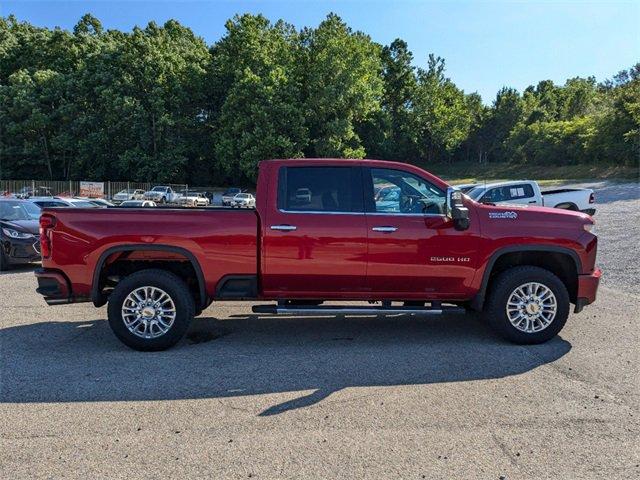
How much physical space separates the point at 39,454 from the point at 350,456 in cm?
207

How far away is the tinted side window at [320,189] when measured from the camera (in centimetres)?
538

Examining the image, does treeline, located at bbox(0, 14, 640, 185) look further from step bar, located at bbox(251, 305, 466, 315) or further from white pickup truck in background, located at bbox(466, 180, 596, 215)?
step bar, located at bbox(251, 305, 466, 315)

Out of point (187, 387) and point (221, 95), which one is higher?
point (221, 95)

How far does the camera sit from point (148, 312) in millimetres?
5293

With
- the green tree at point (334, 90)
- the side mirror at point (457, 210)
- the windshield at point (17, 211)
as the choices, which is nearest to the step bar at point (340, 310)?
the side mirror at point (457, 210)

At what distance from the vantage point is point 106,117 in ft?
174

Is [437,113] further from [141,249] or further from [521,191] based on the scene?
[141,249]

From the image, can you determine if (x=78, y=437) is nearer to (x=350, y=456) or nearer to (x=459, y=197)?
(x=350, y=456)

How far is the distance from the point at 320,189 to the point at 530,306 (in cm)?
265

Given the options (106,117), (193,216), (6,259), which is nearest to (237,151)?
(106,117)

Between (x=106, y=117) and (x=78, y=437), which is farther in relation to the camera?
(x=106, y=117)

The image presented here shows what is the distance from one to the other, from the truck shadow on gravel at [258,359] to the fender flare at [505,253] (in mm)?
535

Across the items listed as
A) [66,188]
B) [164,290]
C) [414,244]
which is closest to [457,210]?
[414,244]

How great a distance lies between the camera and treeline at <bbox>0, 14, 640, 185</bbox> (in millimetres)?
50594
